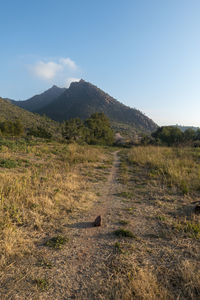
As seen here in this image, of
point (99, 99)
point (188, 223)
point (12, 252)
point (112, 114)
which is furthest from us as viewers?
point (99, 99)

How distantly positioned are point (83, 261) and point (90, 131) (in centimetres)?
4678

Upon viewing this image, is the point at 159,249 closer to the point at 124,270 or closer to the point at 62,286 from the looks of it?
the point at 124,270

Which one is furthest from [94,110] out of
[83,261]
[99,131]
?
[83,261]

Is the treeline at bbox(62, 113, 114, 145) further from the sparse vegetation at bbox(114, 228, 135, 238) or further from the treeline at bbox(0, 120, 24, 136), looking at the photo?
the sparse vegetation at bbox(114, 228, 135, 238)

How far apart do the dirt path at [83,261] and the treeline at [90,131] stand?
38189mm

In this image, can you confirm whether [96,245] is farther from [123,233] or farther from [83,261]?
[123,233]

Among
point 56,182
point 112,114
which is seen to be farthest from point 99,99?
point 56,182

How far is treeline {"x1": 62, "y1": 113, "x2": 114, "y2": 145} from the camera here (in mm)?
42469

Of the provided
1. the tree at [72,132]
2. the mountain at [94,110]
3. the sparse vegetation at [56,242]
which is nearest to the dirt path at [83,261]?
the sparse vegetation at [56,242]

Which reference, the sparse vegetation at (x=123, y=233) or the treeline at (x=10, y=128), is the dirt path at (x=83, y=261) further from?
the treeline at (x=10, y=128)

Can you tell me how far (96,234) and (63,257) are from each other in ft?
2.84

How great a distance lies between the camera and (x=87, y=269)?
2340 mm

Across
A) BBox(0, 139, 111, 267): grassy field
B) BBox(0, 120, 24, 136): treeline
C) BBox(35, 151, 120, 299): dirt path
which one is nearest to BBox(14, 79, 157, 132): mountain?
BBox(0, 120, 24, 136): treeline

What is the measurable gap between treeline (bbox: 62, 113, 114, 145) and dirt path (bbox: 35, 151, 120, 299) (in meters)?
38.2
